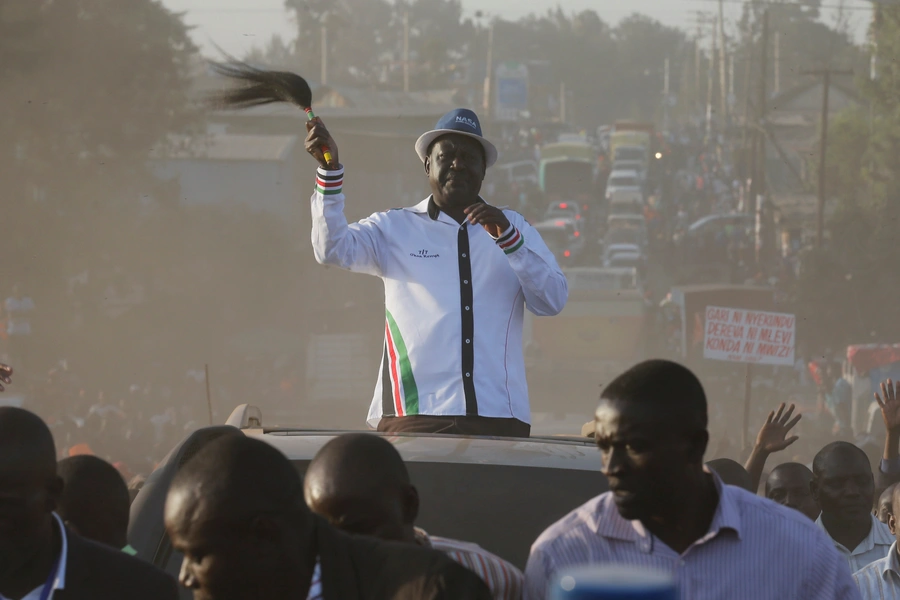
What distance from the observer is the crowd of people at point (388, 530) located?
2193 millimetres

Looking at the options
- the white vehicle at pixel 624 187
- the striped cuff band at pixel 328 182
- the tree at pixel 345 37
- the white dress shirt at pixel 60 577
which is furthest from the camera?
the tree at pixel 345 37

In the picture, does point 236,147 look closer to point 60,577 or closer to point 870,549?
point 870,549

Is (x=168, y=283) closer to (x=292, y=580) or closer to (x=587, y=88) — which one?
(x=292, y=580)

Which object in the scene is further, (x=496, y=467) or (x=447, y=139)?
(x=447, y=139)

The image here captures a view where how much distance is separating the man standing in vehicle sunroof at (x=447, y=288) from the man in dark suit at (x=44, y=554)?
7.43 ft

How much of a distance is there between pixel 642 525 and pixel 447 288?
7.97 ft

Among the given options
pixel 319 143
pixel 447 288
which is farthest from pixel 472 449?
Answer: pixel 319 143

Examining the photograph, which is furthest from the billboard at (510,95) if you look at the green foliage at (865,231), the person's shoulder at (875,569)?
the person's shoulder at (875,569)

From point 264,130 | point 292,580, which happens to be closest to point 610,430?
point 292,580

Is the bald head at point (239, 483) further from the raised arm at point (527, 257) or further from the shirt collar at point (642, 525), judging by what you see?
the raised arm at point (527, 257)

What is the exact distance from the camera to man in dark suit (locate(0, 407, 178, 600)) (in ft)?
8.54

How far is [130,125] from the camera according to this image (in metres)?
37.2

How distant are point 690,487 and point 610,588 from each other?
126 centimetres

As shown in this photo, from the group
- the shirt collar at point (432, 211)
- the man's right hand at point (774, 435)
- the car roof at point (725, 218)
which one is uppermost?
the shirt collar at point (432, 211)
